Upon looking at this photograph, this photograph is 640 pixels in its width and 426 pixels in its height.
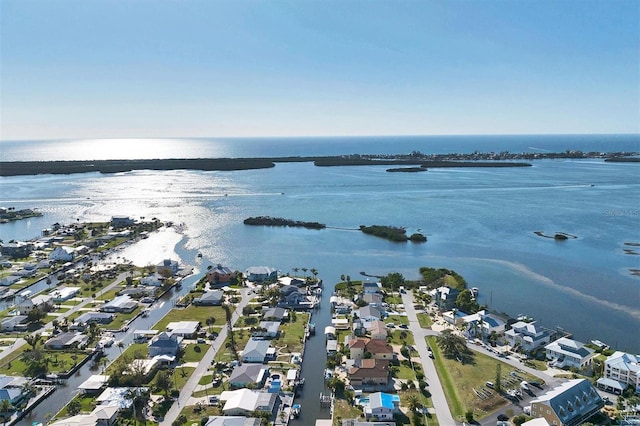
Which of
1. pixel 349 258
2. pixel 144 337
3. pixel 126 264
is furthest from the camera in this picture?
pixel 349 258

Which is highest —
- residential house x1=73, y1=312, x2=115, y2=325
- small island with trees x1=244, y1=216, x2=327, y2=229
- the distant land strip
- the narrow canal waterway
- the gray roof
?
the distant land strip

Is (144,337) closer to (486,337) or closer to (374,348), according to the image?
(374,348)

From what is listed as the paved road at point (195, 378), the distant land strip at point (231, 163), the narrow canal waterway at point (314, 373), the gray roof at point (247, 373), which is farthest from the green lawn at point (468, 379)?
the distant land strip at point (231, 163)

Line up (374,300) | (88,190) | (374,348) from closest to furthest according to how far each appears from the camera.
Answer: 1. (374,348)
2. (374,300)
3. (88,190)

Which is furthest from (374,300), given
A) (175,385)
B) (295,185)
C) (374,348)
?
(295,185)

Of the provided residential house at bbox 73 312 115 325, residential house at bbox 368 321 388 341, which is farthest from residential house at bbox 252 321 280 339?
residential house at bbox 73 312 115 325

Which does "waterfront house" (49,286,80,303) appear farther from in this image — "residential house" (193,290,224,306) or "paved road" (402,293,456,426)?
"paved road" (402,293,456,426)
